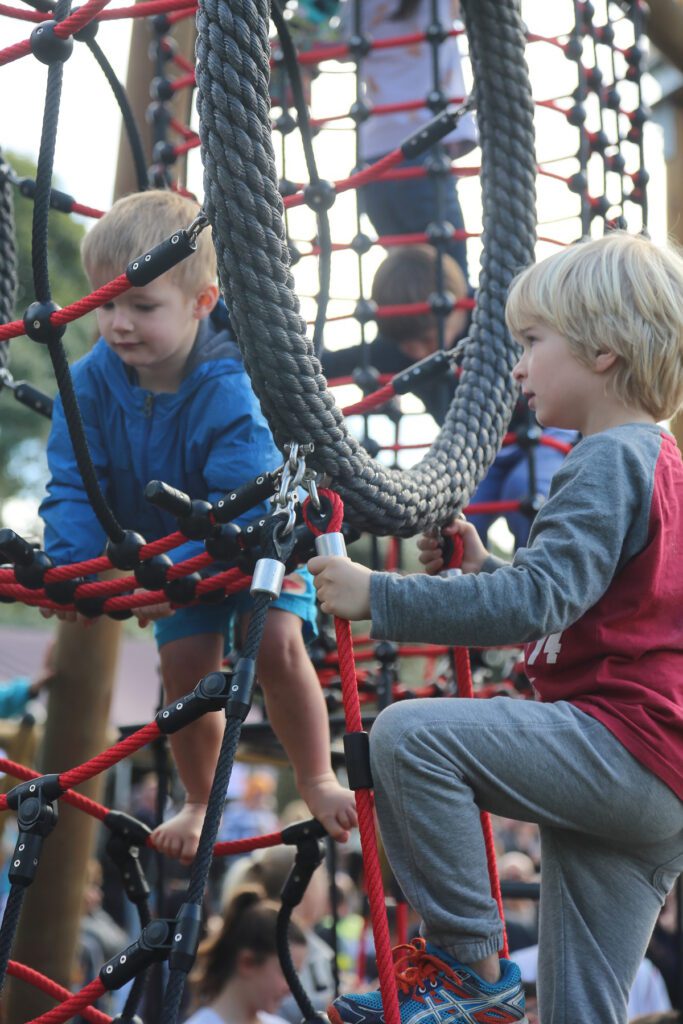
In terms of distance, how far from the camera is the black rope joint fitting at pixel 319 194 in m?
1.56

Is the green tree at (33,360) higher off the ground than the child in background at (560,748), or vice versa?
the green tree at (33,360)

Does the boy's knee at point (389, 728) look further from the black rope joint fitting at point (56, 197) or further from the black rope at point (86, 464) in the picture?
the black rope joint fitting at point (56, 197)

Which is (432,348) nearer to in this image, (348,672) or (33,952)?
(33,952)

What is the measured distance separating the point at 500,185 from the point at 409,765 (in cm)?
74

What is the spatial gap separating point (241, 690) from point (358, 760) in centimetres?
13

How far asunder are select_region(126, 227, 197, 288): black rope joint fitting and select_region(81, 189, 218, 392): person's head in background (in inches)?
12.5

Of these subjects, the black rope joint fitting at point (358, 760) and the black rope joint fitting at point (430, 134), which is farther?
the black rope joint fitting at point (430, 134)

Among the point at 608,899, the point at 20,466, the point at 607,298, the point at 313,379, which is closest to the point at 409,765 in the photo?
the point at 608,899

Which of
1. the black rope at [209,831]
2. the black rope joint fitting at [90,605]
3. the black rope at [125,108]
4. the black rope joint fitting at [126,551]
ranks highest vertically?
the black rope at [125,108]

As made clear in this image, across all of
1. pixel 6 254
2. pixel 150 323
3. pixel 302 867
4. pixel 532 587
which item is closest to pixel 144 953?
pixel 532 587

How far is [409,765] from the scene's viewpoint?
3.22 feet

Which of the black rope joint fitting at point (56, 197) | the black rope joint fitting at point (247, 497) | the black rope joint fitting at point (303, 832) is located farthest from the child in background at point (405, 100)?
the black rope joint fitting at point (247, 497)

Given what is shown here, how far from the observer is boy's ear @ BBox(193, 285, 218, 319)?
1.54m

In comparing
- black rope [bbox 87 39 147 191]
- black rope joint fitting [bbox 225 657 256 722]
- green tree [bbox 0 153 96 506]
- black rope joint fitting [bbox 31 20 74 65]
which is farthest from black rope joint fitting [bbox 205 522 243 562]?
green tree [bbox 0 153 96 506]
